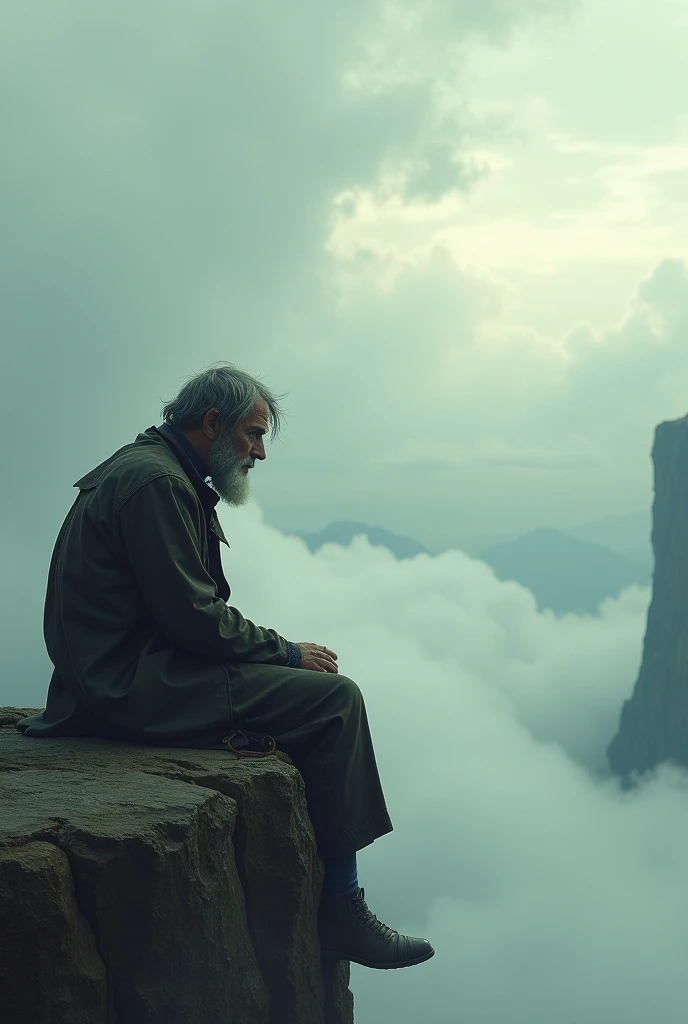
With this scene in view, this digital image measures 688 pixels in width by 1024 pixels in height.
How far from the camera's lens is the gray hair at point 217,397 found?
516 cm

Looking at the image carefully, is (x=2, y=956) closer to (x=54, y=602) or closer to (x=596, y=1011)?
(x=54, y=602)

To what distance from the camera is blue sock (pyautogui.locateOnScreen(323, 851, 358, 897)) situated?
198 inches

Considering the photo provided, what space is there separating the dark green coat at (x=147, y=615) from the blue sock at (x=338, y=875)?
2.99 feet

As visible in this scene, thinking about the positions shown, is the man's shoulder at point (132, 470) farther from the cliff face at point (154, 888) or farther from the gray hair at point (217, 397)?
the cliff face at point (154, 888)

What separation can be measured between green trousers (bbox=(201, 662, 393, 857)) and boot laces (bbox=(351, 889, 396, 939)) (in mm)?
324

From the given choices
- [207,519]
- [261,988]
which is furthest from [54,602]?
[261,988]

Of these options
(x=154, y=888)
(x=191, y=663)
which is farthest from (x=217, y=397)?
(x=154, y=888)

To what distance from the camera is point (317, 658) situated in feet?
17.3

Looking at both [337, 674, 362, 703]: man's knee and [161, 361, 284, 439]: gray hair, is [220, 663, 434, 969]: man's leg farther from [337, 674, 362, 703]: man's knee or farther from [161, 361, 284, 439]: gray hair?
[161, 361, 284, 439]: gray hair

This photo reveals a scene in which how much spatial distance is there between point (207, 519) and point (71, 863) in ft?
6.23

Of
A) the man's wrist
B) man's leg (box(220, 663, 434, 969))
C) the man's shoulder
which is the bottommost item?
man's leg (box(220, 663, 434, 969))

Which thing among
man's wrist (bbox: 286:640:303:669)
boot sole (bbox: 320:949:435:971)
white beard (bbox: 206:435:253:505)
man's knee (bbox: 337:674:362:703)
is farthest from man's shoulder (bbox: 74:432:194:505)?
boot sole (bbox: 320:949:435:971)

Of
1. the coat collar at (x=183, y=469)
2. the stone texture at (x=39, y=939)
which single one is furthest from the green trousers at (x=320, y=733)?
the stone texture at (x=39, y=939)

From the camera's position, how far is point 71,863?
3.91 meters
